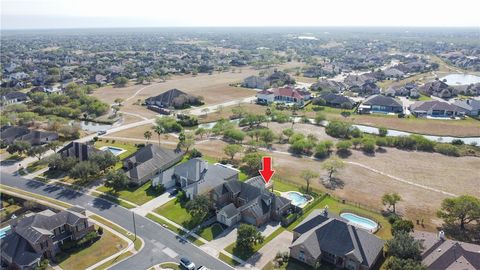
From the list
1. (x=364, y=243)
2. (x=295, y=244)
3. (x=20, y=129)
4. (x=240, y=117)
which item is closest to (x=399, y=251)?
(x=364, y=243)

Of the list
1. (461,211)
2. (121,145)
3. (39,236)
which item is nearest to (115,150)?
(121,145)

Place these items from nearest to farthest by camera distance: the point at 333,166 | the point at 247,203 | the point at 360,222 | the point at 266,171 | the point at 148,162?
the point at 360,222
the point at 247,203
the point at 266,171
the point at 333,166
the point at 148,162

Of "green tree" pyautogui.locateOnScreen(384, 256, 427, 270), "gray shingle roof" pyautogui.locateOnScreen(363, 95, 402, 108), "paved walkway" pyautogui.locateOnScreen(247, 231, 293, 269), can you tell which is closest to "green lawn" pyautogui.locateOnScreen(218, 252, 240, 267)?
"paved walkway" pyautogui.locateOnScreen(247, 231, 293, 269)

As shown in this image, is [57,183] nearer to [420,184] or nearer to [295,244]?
[295,244]

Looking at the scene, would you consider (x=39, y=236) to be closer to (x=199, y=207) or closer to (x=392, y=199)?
(x=199, y=207)

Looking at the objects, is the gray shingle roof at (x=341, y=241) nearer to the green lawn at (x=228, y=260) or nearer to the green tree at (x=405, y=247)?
the green tree at (x=405, y=247)

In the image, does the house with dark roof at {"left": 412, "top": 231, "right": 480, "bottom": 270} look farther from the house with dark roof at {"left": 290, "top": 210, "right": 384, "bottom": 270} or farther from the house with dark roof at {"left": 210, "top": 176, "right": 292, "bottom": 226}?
the house with dark roof at {"left": 210, "top": 176, "right": 292, "bottom": 226}
